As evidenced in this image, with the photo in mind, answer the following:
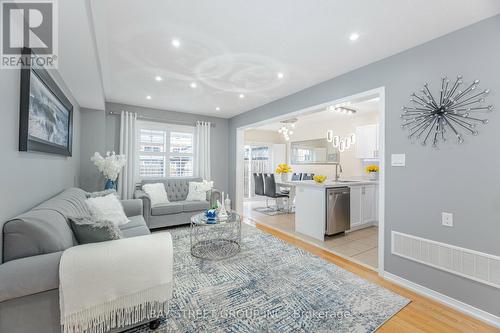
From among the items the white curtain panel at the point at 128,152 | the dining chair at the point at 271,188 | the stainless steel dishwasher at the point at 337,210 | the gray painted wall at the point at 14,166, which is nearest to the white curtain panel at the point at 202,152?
the white curtain panel at the point at 128,152

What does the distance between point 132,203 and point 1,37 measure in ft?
7.61

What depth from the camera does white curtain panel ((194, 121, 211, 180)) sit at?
17.6 feet

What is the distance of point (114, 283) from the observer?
1.37 m

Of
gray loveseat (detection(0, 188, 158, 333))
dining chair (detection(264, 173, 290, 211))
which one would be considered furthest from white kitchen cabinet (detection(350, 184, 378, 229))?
gray loveseat (detection(0, 188, 158, 333))

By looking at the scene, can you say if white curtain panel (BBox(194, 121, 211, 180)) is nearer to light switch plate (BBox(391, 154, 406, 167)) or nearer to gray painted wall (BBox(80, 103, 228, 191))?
gray painted wall (BBox(80, 103, 228, 191))

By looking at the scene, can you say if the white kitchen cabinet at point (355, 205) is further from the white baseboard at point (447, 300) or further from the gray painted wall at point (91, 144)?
the gray painted wall at point (91, 144)

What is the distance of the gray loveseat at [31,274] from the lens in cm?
113

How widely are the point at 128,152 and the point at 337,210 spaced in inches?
168

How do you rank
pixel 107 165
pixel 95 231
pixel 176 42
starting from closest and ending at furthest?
1. pixel 95 231
2. pixel 176 42
3. pixel 107 165

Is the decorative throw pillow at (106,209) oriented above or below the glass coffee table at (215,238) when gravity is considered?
above

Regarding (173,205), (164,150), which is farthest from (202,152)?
(173,205)

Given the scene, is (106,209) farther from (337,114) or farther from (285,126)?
(337,114)

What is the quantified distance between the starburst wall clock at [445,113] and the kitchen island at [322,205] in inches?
62.9

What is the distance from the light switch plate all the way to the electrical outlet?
1.96 feet
